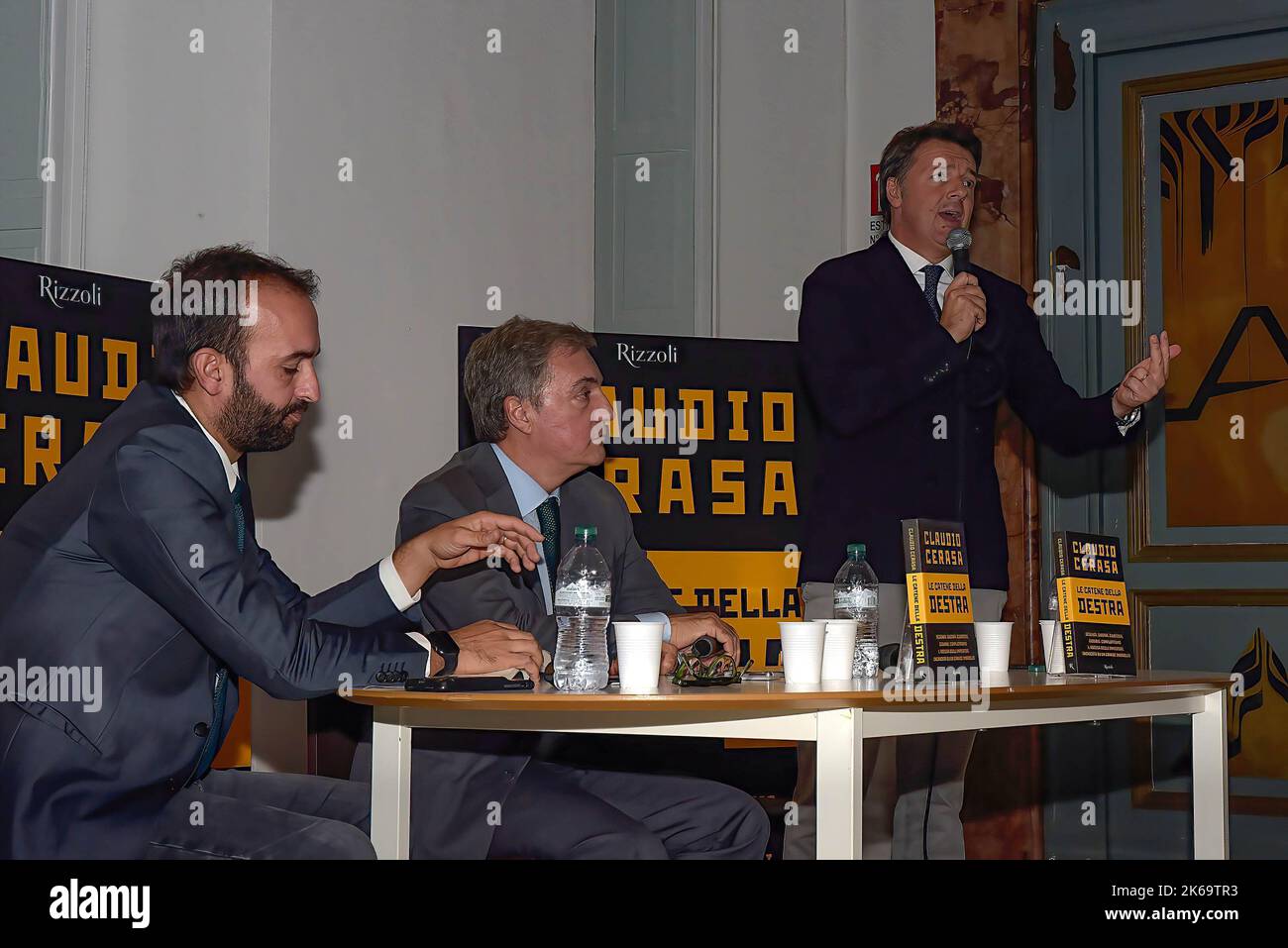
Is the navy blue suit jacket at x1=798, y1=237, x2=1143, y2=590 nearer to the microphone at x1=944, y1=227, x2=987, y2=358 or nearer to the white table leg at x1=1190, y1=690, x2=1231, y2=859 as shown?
the microphone at x1=944, y1=227, x2=987, y2=358

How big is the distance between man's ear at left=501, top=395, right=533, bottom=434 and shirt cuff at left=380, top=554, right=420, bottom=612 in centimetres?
53

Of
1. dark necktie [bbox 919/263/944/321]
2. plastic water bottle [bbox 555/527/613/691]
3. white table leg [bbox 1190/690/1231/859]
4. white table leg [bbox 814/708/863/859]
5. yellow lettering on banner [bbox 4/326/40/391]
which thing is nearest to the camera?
white table leg [bbox 814/708/863/859]

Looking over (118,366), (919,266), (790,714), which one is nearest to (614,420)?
(919,266)

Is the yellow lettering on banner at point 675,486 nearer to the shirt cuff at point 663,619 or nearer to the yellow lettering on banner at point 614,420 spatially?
the yellow lettering on banner at point 614,420

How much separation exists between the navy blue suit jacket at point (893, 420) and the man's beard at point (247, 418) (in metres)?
1.16

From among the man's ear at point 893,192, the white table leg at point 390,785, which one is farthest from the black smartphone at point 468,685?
the man's ear at point 893,192

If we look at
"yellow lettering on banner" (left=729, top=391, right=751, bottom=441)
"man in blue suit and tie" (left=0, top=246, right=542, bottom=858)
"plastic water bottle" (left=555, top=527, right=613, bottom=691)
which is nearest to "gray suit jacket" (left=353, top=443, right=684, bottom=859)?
"plastic water bottle" (left=555, top=527, right=613, bottom=691)

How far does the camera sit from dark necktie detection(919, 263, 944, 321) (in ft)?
9.64

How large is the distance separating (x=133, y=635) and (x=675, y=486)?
2.01 meters

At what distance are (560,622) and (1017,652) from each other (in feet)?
7.49

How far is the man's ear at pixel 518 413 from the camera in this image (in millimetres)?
2555
